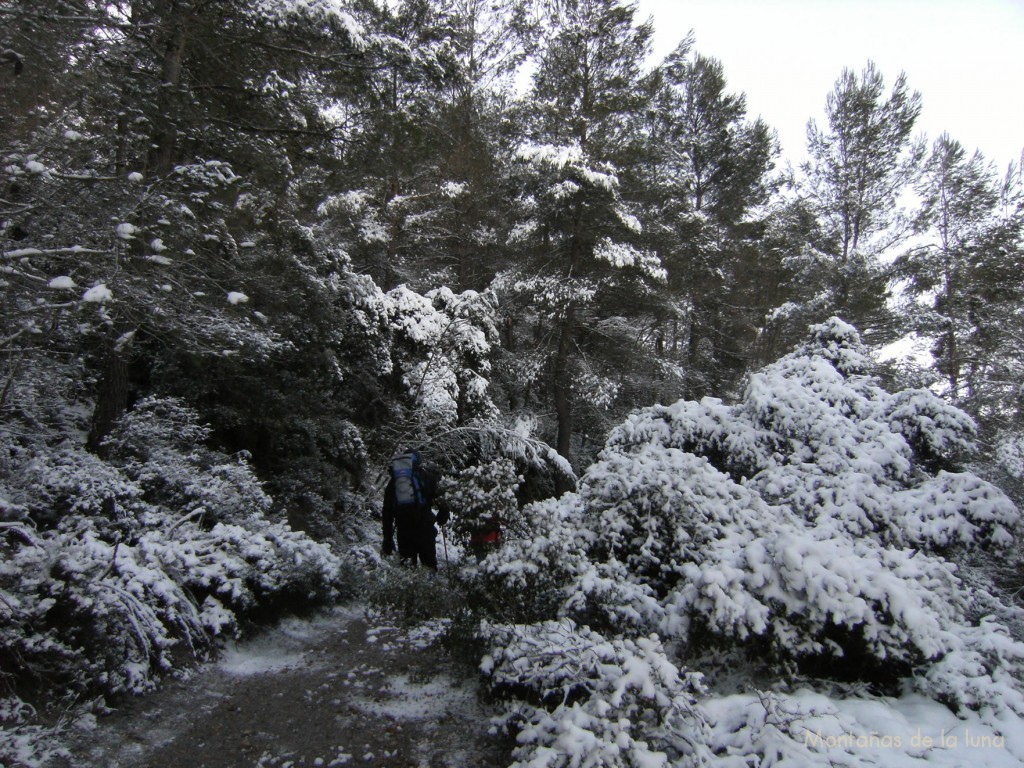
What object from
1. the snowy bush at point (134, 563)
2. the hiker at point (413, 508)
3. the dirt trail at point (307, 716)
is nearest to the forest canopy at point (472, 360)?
the snowy bush at point (134, 563)

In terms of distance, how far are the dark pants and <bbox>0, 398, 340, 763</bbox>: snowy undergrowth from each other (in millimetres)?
1047

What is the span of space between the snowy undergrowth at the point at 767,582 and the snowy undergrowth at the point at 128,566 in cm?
205

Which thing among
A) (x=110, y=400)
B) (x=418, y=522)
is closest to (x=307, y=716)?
(x=418, y=522)

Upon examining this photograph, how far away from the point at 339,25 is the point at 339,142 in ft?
4.72

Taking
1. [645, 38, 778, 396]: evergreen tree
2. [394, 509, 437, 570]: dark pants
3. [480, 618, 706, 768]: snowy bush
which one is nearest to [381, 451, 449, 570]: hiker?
[394, 509, 437, 570]: dark pants

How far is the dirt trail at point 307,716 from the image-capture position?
9.49 feet

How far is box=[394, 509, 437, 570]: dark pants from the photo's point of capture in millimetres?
6348

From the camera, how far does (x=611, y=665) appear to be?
2.61 meters

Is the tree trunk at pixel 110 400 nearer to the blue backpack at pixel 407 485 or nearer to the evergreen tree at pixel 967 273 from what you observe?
the blue backpack at pixel 407 485

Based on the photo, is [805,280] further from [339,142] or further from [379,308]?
[339,142]

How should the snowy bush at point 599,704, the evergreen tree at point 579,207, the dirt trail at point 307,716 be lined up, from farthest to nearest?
1. the evergreen tree at point 579,207
2. the dirt trail at point 307,716
3. the snowy bush at point 599,704

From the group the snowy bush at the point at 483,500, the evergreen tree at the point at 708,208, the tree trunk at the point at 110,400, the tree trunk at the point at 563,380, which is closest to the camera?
the snowy bush at the point at 483,500

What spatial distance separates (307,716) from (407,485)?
308 centimetres

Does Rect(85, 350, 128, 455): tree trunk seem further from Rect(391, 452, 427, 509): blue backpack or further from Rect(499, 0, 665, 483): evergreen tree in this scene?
Rect(499, 0, 665, 483): evergreen tree
